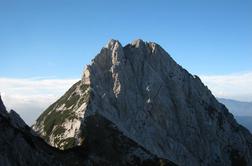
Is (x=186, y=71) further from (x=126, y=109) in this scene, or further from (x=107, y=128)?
(x=107, y=128)

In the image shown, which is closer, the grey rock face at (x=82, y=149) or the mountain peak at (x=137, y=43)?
the grey rock face at (x=82, y=149)

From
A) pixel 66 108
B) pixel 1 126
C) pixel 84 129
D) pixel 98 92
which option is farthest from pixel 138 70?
pixel 1 126

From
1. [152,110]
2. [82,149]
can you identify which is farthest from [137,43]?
[82,149]

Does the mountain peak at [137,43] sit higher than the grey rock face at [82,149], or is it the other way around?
the mountain peak at [137,43]

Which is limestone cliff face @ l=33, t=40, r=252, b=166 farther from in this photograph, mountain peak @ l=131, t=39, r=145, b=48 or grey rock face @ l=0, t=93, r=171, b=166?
grey rock face @ l=0, t=93, r=171, b=166

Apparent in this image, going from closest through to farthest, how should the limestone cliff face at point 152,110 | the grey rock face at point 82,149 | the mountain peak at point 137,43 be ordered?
the grey rock face at point 82,149 < the limestone cliff face at point 152,110 < the mountain peak at point 137,43

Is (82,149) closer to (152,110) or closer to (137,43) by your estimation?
(152,110)

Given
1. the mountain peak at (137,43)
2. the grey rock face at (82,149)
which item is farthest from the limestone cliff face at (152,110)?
the grey rock face at (82,149)

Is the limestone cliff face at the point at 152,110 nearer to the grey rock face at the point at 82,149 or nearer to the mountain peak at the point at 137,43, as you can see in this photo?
the mountain peak at the point at 137,43

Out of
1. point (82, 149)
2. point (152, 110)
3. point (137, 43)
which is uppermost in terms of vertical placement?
point (137, 43)

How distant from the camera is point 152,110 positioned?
170 m

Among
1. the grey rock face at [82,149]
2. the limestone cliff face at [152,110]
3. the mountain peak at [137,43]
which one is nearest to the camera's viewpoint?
the grey rock face at [82,149]

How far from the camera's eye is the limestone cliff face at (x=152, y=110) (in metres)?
158

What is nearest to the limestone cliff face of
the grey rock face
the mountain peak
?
the mountain peak
